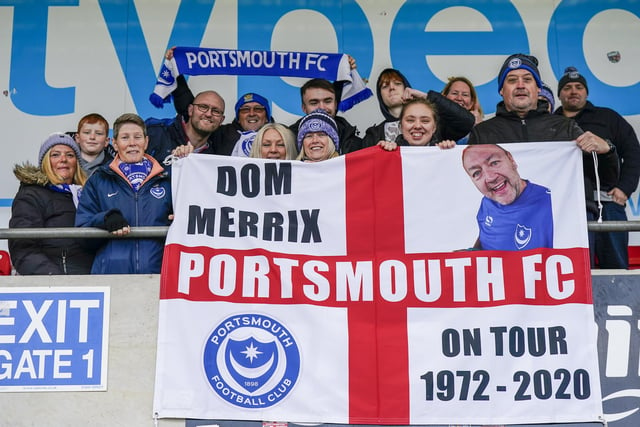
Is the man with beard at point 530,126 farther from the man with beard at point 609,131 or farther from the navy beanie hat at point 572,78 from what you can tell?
the navy beanie hat at point 572,78

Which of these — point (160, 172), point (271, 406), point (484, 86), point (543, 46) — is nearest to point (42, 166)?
point (160, 172)

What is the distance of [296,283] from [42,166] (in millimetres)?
2138

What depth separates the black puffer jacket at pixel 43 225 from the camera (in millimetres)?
6793

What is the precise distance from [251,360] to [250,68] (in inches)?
118

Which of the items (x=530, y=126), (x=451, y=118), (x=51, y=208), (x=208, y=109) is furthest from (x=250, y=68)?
(x=530, y=126)

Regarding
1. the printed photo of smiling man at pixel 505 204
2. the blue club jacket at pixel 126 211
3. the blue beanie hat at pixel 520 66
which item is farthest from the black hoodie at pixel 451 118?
the blue club jacket at pixel 126 211

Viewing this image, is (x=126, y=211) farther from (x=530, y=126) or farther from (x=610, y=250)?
(x=610, y=250)

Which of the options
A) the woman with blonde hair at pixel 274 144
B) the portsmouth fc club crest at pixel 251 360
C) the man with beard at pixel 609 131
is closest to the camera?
the portsmouth fc club crest at pixel 251 360

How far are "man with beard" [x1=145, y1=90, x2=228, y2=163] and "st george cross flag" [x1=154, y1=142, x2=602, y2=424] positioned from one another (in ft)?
4.49

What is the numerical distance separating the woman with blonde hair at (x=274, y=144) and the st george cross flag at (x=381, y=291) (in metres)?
0.39

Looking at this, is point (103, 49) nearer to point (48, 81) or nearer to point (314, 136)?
point (48, 81)

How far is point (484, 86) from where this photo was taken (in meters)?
9.73

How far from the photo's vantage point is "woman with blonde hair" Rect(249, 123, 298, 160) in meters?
7.08

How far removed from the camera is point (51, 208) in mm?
7074
